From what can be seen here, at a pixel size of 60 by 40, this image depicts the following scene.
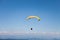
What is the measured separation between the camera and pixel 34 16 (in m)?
8.16

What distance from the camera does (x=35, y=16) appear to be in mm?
8164

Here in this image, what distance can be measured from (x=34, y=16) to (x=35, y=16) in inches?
2.4
